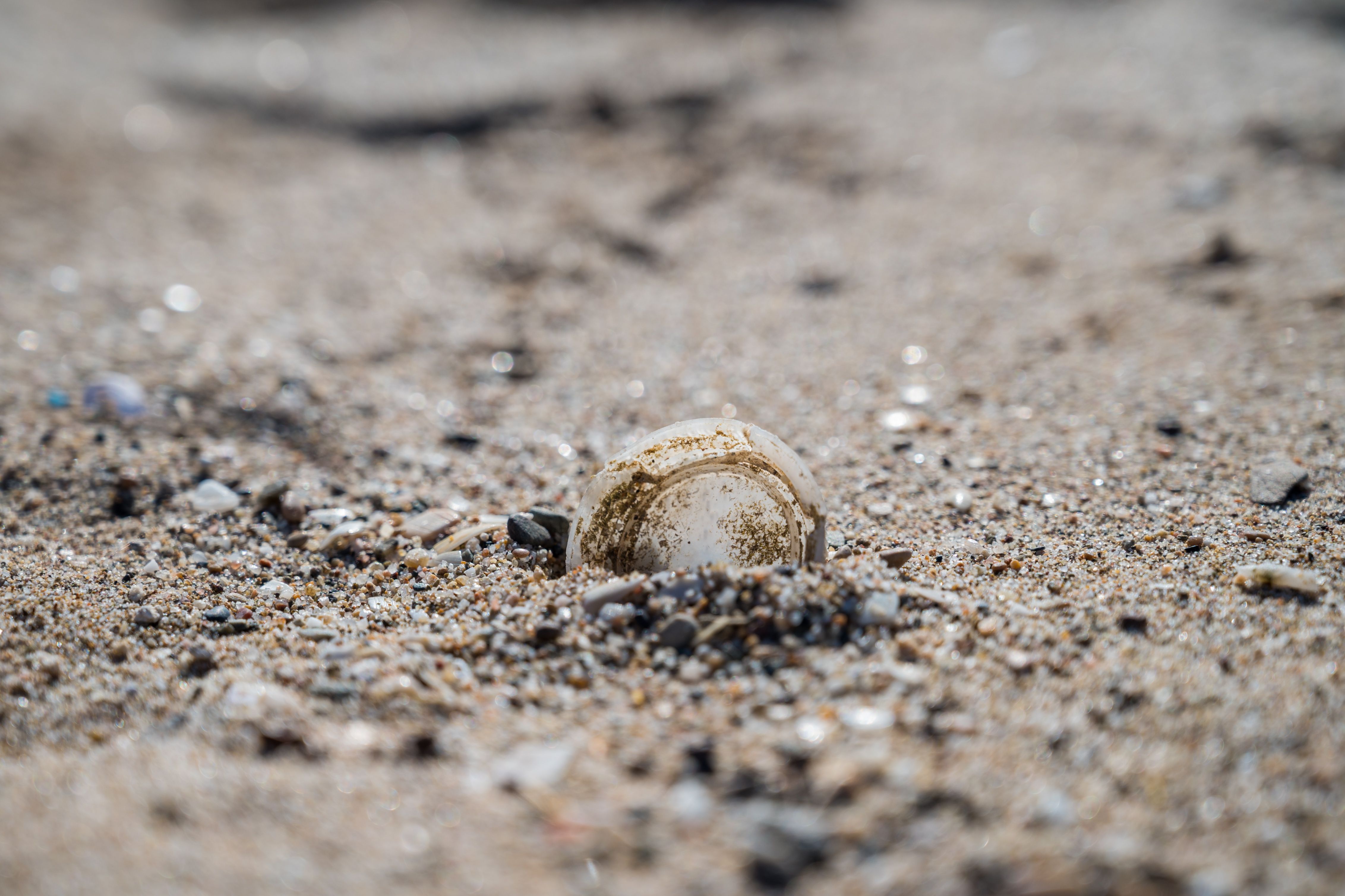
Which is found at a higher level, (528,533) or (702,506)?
(702,506)

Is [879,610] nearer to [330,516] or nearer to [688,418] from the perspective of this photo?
[688,418]

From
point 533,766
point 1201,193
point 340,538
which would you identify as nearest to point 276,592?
point 340,538

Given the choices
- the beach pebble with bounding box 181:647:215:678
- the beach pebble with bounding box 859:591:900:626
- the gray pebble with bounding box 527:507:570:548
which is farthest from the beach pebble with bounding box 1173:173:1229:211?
the beach pebble with bounding box 181:647:215:678

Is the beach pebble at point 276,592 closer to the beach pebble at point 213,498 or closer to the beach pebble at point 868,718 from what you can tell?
the beach pebble at point 213,498

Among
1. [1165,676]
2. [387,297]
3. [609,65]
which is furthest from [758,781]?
[609,65]

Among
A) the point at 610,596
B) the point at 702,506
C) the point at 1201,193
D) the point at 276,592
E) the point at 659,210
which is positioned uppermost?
the point at 1201,193

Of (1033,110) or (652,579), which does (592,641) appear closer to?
(652,579)
